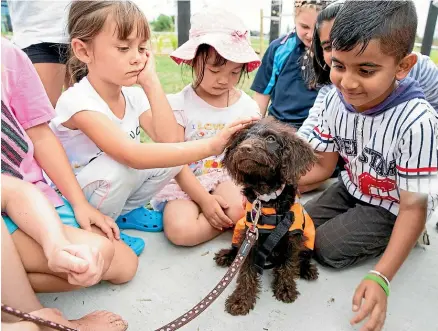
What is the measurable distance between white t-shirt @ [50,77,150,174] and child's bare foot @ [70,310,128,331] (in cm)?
70

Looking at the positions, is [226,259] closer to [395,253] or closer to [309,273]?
[309,273]

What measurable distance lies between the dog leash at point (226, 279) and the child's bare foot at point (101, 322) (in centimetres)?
23

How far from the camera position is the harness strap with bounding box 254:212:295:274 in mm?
1520

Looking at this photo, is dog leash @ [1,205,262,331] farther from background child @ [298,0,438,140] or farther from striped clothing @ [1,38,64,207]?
striped clothing @ [1,38,64,207]

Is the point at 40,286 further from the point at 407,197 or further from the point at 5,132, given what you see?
the point at 407,197

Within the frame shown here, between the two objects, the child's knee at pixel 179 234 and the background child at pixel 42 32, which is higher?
the background child at pixel 42 32

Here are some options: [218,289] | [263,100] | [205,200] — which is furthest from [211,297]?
[263,100]

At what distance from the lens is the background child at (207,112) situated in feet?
6.33

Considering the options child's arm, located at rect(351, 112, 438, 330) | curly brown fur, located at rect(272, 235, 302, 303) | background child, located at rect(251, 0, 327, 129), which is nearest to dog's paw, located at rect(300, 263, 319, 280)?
curly brown fur, located at rect(272, 235, 302, 303)

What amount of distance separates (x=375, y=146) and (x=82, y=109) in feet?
3.92

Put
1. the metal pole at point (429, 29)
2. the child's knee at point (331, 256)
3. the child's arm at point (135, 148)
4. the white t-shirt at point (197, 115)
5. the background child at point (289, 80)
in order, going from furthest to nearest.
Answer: the metal pole at point (429, 29) < the background child at point (289, 80) < the white t-shirt at point (197, 115) < the child's knee at point (331, 256) < the child's arm at point (135, 148)

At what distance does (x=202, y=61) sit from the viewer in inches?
79.2

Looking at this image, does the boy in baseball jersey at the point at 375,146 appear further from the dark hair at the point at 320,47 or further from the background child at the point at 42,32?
the background child at the point at 42,32

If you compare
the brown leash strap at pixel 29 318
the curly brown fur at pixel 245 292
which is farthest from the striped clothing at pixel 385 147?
the brown leash strap at pixel 29 318
